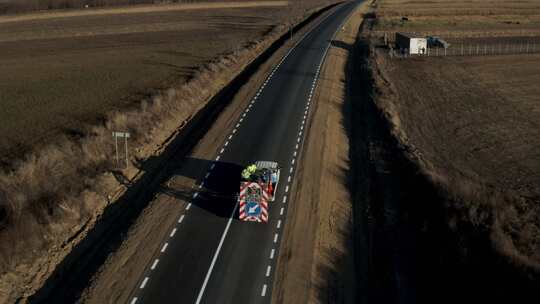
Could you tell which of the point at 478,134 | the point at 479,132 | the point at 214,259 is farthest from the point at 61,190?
the point at 479,132

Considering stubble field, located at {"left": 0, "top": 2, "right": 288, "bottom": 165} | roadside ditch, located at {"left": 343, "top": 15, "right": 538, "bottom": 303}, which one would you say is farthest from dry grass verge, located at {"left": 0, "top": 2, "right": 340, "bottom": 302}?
roadside ditch, located at {"left": 343, "top": 15, "right": 538, "bottom": 303}

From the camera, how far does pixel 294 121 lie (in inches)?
1781

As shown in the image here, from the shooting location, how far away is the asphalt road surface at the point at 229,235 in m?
24.0

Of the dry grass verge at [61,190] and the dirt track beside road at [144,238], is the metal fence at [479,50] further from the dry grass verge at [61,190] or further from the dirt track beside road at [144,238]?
the dirt track beside road at [144,238]

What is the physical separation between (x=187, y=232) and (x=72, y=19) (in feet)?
379

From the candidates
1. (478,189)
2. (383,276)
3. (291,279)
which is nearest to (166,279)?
(291,279)

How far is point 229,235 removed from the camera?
92.4ft

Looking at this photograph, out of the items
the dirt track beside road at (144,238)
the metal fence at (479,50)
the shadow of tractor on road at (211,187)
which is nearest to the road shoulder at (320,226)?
the shadow of tractor on road at (211,187)

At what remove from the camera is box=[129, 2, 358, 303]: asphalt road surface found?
24.0 metres

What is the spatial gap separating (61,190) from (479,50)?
223 ft

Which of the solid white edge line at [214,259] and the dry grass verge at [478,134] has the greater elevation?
the dry grass verge at [478,134]

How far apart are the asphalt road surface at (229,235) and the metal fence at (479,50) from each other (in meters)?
38.4

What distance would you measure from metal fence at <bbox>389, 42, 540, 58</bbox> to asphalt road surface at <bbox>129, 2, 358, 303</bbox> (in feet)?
126

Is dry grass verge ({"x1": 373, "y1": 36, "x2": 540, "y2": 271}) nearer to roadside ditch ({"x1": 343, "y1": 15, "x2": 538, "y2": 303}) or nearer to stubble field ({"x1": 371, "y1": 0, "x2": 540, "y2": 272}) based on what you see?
stubble field ({"x1": 371, "y1": 0, "x2": 540, "y2": 272})
